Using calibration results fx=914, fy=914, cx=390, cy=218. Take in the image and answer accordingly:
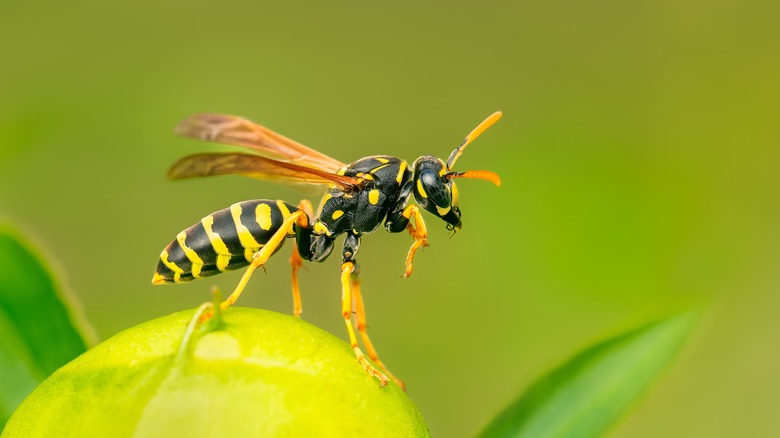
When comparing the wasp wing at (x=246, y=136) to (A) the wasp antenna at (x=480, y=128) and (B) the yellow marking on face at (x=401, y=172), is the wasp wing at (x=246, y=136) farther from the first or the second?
(A) the wasp antenna at (x=480, y=128)

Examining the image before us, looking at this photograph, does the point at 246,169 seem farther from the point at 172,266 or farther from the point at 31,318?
the point at 31,318

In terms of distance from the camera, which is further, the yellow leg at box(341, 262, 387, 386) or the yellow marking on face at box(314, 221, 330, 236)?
the yellow marking on face at box(314, 221, 330, 236)

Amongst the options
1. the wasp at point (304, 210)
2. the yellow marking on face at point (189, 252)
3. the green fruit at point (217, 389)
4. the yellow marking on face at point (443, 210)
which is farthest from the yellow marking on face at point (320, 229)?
the green fruit at point (217, 389)

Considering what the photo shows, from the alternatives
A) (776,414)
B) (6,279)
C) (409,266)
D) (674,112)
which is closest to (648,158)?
(674,112)

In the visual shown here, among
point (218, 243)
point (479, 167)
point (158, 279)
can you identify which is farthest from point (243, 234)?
point (479, 167)

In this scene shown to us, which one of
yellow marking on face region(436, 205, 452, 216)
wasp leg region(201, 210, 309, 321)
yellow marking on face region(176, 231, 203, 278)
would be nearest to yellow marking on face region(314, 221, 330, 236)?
wasp leg region(201, 210, 309, 321)

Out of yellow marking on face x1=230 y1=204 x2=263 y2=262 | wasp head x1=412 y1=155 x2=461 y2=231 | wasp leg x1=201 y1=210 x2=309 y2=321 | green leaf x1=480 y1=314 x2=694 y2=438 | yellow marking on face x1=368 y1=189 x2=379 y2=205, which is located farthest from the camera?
yellow marking on face x1=368 y1=189 x2=379 y2=205

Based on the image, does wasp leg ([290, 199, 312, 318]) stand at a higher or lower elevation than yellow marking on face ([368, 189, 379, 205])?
lower

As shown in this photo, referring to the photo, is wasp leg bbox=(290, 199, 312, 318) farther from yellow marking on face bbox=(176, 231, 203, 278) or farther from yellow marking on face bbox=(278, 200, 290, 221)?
yellow marking on face bbox=(176, 231, 203, 278)
